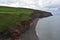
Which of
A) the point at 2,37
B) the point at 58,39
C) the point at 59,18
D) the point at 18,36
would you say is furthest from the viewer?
the point at 59,18

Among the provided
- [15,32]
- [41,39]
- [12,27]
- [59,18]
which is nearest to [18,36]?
[15,32]

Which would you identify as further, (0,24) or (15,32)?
(0,24)

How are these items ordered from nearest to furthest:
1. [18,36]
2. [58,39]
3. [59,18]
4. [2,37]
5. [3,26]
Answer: [2,37] → [18,36] → [3,26] → [58,39] → [59,18]

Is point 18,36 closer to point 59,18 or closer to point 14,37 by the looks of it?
point 14,37

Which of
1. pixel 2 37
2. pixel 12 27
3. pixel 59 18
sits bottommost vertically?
pixel 2 37

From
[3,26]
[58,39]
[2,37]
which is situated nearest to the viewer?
[2,37]

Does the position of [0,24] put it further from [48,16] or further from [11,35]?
[48,16]

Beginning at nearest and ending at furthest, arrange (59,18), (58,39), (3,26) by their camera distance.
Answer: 1. (3,26)
2. (58,39)
3. (59,18)

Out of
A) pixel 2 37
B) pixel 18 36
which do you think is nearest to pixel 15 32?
pixel 18 36

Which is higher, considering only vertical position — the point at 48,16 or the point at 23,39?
the point at 48,16
